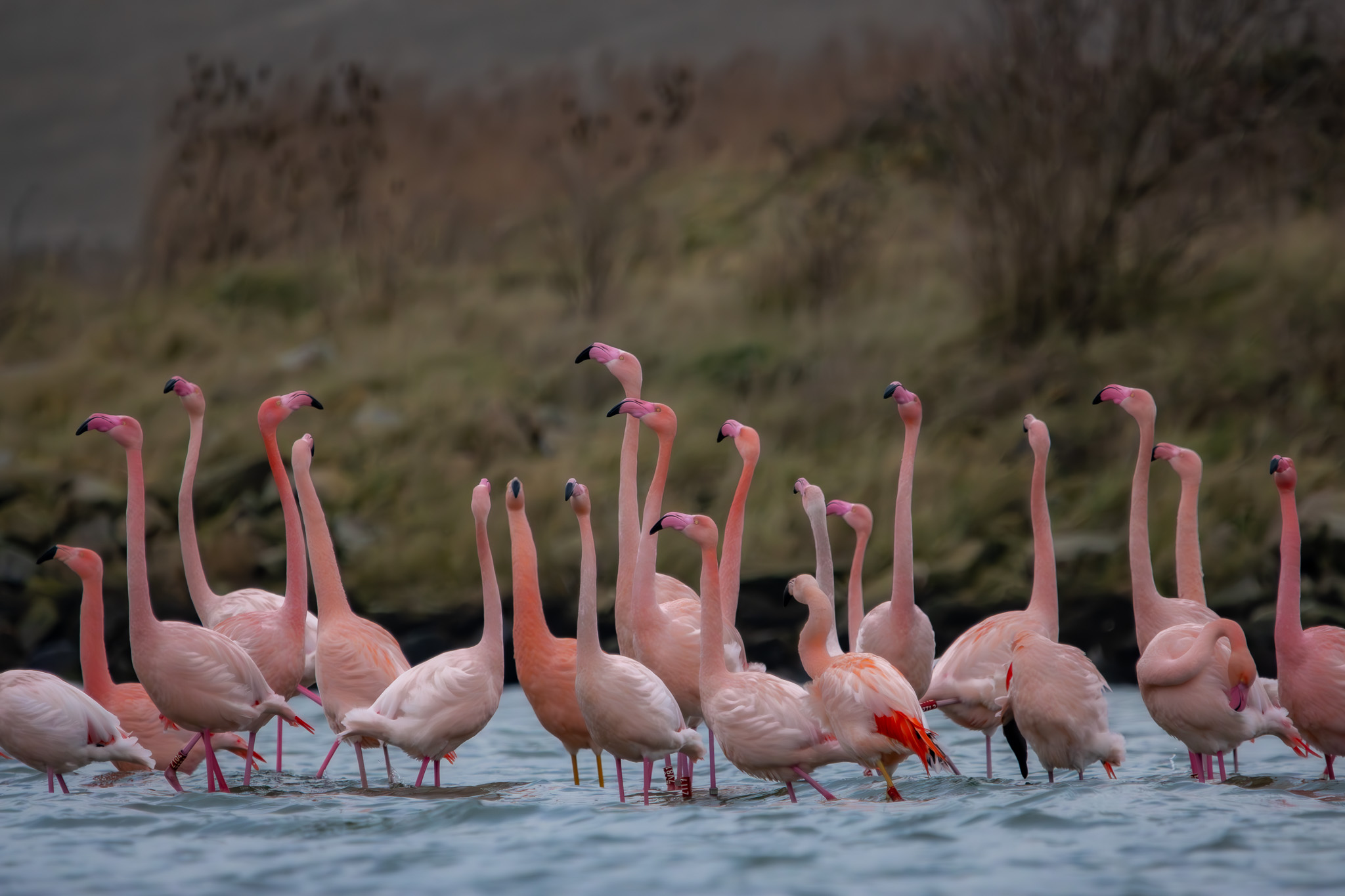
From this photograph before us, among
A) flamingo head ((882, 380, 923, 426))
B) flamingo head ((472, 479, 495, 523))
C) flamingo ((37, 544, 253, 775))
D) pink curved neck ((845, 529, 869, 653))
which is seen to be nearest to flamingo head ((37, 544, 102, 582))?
flamingo ((37, 544, 253, 775))

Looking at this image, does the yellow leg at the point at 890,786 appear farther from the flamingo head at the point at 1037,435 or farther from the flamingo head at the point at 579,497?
the flamingo head at the point at 1037,435

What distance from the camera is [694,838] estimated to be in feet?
18.1

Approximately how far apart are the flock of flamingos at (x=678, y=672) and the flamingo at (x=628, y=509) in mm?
16

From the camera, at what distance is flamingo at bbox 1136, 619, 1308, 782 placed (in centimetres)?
607

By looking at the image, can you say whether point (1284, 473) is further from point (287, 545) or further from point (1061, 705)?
point (287, 545)

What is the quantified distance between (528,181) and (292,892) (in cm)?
1601

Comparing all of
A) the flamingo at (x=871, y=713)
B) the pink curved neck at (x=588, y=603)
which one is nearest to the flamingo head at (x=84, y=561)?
the pink curved neck at (x=588, y=603)

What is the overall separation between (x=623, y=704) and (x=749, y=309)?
11126 millimetres

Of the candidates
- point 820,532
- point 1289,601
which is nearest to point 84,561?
point 820,532

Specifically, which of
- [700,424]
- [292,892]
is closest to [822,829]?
[292,892]

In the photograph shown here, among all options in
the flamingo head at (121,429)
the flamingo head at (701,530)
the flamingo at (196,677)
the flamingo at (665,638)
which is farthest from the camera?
the flamingo head at (121,429)

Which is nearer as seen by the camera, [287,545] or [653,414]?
[653,414]

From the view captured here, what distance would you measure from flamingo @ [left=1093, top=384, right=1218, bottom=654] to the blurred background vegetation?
3.33 m

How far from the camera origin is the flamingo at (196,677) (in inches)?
255
